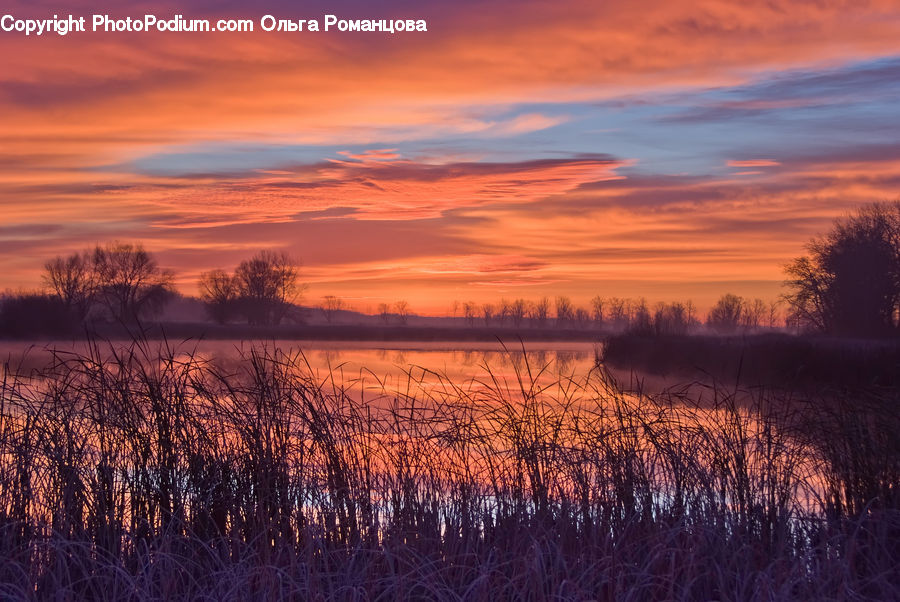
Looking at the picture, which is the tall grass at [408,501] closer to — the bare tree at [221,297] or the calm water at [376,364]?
the calm water at [376,364]

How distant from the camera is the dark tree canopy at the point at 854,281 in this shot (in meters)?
46.8

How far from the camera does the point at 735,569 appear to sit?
5910mm

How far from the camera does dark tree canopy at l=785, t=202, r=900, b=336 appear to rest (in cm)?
4678

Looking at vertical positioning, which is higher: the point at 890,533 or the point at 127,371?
the point at 127,371

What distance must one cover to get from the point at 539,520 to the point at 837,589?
2.00 metres

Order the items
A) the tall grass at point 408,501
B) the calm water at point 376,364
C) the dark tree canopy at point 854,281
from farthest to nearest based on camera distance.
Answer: the dark tree canopy at point 854,281, the calm water at point 376,364, the tall grass at point 408,501

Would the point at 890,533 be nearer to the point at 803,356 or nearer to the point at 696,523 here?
the point at 696,523

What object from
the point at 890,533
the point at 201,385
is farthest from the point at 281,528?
the point at 890,533

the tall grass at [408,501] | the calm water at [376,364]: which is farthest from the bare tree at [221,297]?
the tall grass at [408,501]

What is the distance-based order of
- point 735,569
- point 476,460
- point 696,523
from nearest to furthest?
point 735,569 → point 696,523 → point 476,460

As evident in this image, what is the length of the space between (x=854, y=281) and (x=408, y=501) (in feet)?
152

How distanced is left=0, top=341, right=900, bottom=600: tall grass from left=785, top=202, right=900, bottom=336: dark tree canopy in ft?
142

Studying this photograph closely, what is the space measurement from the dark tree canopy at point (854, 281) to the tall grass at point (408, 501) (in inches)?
1699

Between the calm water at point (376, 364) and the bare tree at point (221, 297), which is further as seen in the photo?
the bare tree at point (221, 297)
